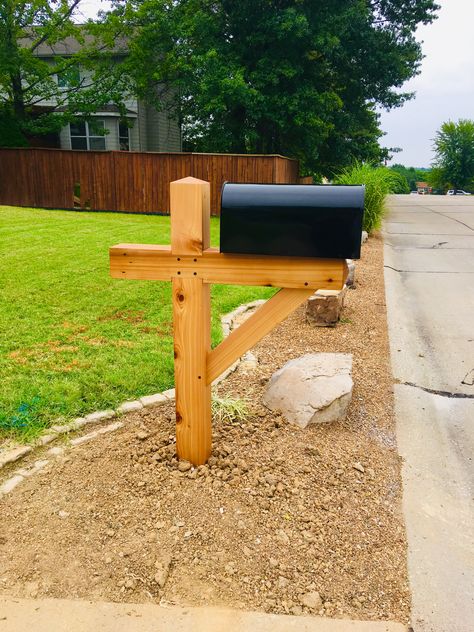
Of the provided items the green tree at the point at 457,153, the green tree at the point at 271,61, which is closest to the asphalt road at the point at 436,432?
the green tree at the point at 271,61

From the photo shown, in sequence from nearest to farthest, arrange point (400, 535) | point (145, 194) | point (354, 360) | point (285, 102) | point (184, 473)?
point (400, 535) → point (184, 473) → point (354, 360) → point (145, 194) → point (285, 102)

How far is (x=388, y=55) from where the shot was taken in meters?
19.2

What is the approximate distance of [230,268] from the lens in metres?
2.38

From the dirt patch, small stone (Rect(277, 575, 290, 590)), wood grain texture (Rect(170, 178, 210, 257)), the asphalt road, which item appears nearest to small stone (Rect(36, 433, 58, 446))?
the dirt patch

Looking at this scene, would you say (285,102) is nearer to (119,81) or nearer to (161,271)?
(119,81)

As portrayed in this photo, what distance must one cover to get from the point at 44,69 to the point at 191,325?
19.2 metres

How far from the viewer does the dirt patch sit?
2.07 m

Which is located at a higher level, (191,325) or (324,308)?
(191,325)

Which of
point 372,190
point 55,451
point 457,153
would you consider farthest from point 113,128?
point 457,153

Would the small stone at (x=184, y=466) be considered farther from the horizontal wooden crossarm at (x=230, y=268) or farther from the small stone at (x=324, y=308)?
the small stone at (x=324, y=308)

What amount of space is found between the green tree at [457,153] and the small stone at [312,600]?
5156 centimetres

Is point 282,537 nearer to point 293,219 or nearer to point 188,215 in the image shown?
point 293,219

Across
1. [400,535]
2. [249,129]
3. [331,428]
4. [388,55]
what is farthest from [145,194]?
[400,535]

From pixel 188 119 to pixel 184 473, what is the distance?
20096mm
